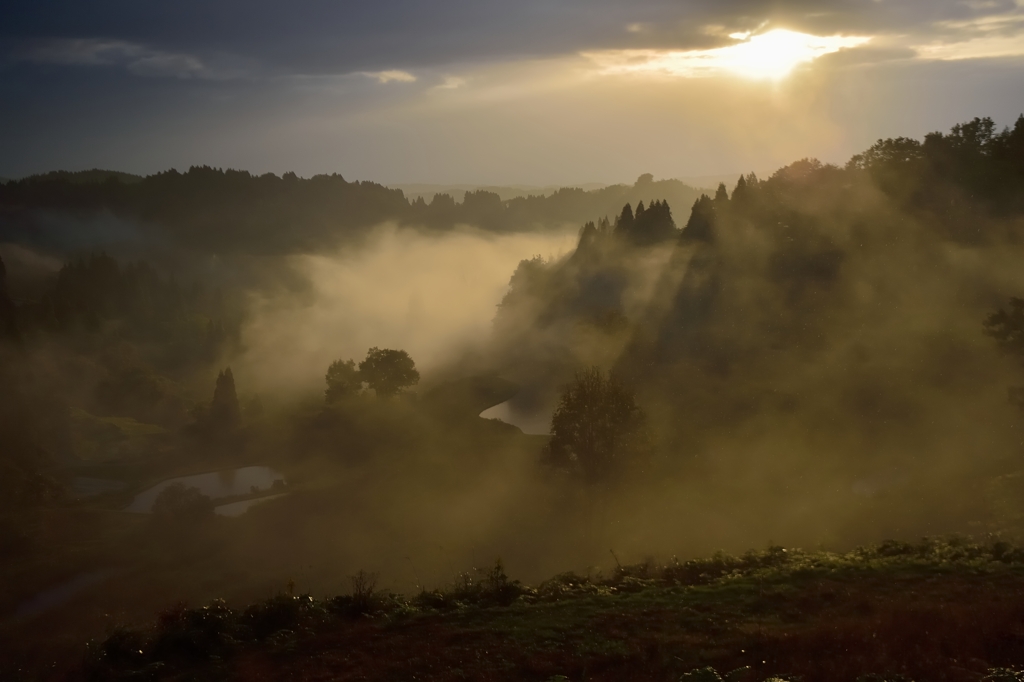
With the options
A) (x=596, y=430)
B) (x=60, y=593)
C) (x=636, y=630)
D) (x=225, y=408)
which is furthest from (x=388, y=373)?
(x=636, y=630)

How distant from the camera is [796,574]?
23219 millimetres

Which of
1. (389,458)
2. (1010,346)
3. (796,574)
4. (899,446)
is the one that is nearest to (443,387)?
(389,458)

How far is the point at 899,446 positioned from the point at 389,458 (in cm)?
4708

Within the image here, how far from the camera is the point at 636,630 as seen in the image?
1852 cm

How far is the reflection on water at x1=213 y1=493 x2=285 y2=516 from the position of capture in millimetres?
66500

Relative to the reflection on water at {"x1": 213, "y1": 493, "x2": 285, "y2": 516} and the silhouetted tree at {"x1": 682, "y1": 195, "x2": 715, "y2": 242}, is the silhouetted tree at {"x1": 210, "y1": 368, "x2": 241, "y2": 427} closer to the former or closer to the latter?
the reflection on water at {"x1": 213, "y1": 493, "x2": 285, "y2": 516}

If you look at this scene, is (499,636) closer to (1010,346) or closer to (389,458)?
(1010,346)

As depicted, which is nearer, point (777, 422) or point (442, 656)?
point (442, 656)

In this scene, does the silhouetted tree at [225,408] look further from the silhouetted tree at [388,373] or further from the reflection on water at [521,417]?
the reflection on water at [521,417]

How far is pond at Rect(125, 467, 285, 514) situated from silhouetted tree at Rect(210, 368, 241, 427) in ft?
53.0

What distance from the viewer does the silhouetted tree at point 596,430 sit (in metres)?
39.5

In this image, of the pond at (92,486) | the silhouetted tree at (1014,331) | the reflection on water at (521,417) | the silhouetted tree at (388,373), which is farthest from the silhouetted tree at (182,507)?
the silhouetted tree at (1014,331)

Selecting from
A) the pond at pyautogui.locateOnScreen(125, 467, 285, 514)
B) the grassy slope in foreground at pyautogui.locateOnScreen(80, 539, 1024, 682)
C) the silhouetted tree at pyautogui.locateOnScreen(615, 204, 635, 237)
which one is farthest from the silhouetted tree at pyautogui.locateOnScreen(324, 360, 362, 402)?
the grassy slope in foreground at pyautogui.locateOnScreen(80, 539, 1024, 682)

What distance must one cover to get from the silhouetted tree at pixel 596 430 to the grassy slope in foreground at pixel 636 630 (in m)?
15.6
